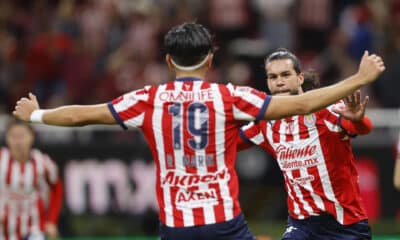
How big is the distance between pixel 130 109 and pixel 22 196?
14.7 ft

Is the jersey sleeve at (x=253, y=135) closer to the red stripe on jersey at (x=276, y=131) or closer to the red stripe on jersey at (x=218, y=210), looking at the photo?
the red stripe on jersey at (x=276, y=131)

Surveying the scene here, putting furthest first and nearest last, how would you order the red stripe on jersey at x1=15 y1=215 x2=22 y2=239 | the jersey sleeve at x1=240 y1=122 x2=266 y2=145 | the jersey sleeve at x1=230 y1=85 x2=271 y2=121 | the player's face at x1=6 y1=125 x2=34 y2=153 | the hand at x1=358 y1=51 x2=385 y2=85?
the red stripe on jersey at x1=15 y1=215 x2=22 y2=239
the player's face at x1=6 y1=125 x2=34 y2=153
the jersey sleeve at x1=240 y1=122 x2=266 y2=145
the jersey sleeve at x1=230 y1=85 x2=271 y2=121
the hand at x1=358 y1=51 x2=385 y2=85

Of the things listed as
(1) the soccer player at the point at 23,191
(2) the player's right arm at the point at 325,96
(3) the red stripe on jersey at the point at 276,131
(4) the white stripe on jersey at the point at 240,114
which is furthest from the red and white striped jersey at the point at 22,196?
(2) the player's right arm at the point at 325,96

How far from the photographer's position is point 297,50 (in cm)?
1561

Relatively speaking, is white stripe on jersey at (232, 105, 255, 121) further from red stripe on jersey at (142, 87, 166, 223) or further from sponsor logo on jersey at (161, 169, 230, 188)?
red stripe on jersey at (142, 87, 166, 223)

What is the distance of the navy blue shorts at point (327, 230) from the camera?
24.1 ft

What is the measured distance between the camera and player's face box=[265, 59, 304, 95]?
740 cm

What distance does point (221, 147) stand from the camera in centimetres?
596

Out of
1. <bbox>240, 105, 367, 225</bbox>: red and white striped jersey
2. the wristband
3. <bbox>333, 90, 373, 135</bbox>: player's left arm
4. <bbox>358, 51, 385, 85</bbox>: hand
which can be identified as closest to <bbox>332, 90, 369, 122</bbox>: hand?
<bbox>333, 90, 373, 135</bbox>: player's left arm

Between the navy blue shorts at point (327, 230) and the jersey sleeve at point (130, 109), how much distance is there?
72.6 inches

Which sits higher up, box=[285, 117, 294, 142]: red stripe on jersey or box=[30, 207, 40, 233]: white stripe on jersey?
box=[285, 117, 294, 142]: red stripe on jersey

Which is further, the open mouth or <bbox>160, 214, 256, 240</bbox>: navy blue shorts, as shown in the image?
the open mouth

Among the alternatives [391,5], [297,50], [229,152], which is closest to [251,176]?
[297,50]

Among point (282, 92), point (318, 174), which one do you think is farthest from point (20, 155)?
point (318, 174)
